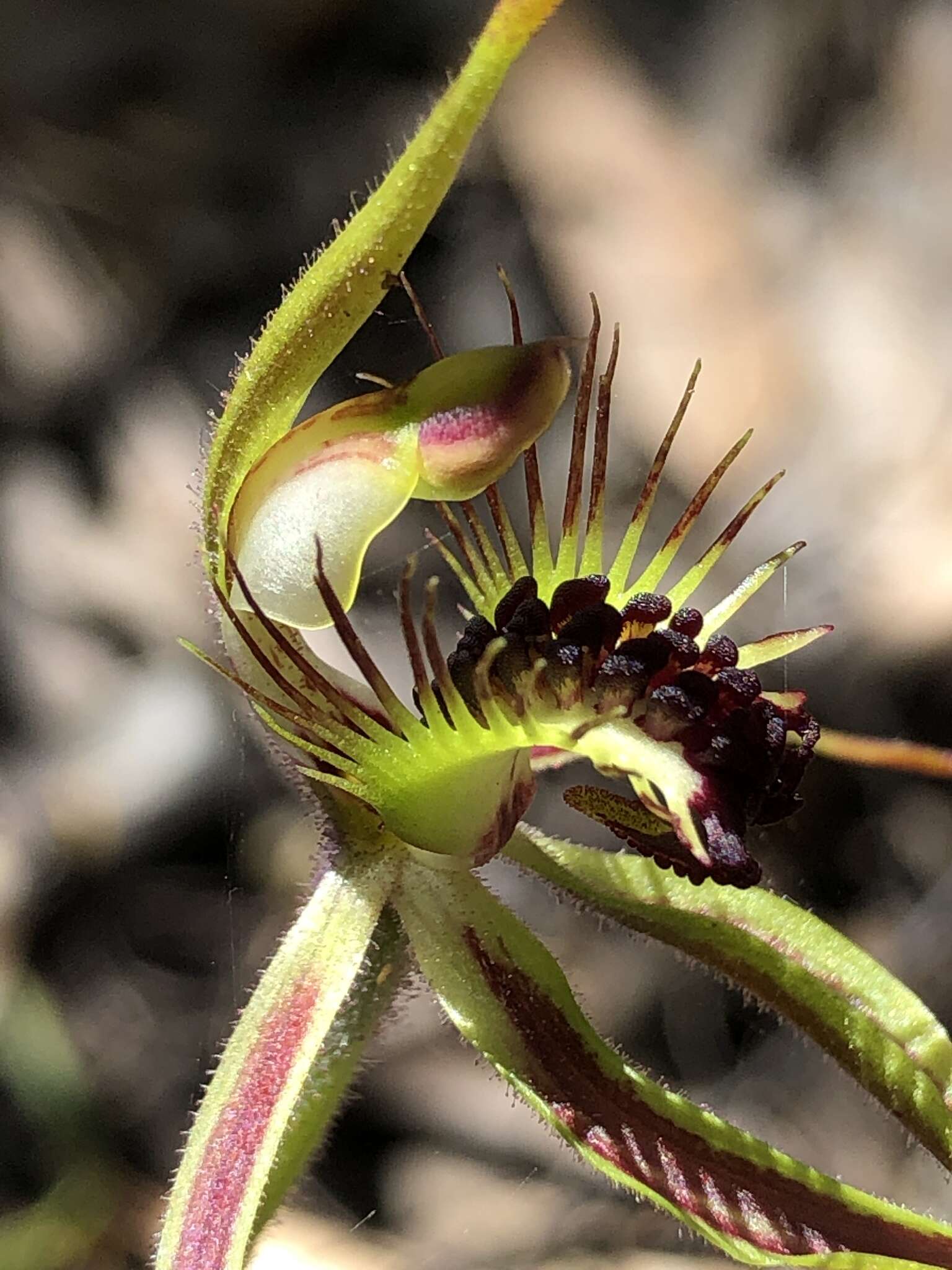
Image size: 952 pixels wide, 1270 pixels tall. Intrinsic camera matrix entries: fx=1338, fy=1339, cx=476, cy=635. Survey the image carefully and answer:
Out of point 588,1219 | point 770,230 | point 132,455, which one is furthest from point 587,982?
point 770,230

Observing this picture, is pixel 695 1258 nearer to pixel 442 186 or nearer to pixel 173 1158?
pixel 173 1158

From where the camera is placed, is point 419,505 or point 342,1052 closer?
point 342,1052

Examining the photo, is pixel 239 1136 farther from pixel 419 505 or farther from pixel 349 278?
pixel 419 505

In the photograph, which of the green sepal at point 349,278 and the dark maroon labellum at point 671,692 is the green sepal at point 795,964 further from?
the green sepal at point 349,278

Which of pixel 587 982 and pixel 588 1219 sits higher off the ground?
pixel 587 982

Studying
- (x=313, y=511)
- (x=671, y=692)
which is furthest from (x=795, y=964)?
(x=313, y=511)

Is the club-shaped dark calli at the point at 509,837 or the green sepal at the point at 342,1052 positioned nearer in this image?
the club-shaped dark calli at the point at 509,837

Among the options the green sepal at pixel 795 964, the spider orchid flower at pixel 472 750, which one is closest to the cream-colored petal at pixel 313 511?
the spider orchid flower at pixel 472 750
